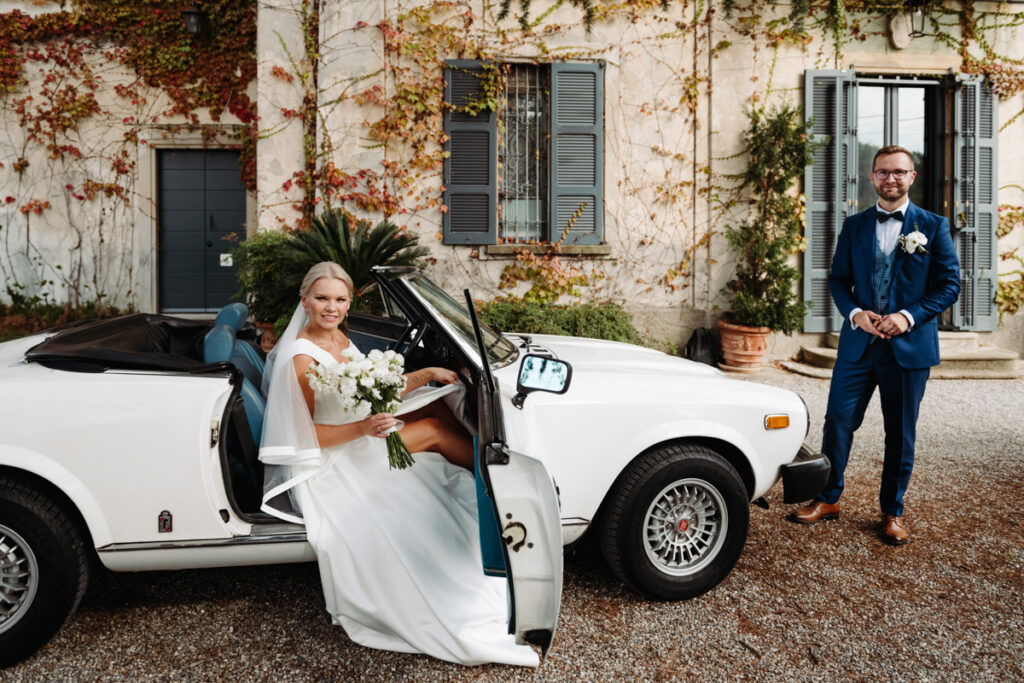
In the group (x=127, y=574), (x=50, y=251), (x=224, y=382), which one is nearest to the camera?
(x=224, y=382)

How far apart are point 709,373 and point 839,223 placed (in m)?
6.50

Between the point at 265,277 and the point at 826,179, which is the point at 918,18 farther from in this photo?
the point at 265,277

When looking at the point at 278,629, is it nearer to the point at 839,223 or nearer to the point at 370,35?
the point at 370,35

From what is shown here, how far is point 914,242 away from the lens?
357cm

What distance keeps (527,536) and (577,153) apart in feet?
23.2

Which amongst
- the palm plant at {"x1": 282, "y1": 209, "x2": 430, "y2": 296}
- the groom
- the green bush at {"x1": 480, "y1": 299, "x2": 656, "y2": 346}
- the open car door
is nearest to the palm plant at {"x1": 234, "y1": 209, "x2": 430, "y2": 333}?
the palm plant at {"x1": 282, "y1": 209, "x2": 430, "y2": 296}

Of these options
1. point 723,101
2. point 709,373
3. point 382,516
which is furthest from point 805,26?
point 382,516

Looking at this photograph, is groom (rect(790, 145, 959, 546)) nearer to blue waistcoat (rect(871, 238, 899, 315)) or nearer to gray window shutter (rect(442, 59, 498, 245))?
blue waistcoat (rect(871, 238, 899, 315))

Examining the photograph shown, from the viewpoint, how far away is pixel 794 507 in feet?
13.3

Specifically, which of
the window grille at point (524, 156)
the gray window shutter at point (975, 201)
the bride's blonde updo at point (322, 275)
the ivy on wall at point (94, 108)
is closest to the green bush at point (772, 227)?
the gray window shutter at point (975, 201)

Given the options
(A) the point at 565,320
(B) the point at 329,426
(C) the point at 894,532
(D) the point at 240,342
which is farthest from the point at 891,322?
(A) the point at 565,320

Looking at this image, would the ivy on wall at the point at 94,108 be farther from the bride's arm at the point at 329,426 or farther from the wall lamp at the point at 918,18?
the wall lamp at the point at 918,18

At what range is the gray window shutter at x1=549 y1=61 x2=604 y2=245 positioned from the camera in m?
8.42

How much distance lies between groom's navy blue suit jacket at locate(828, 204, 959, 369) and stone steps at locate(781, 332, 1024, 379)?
4.56 meters
